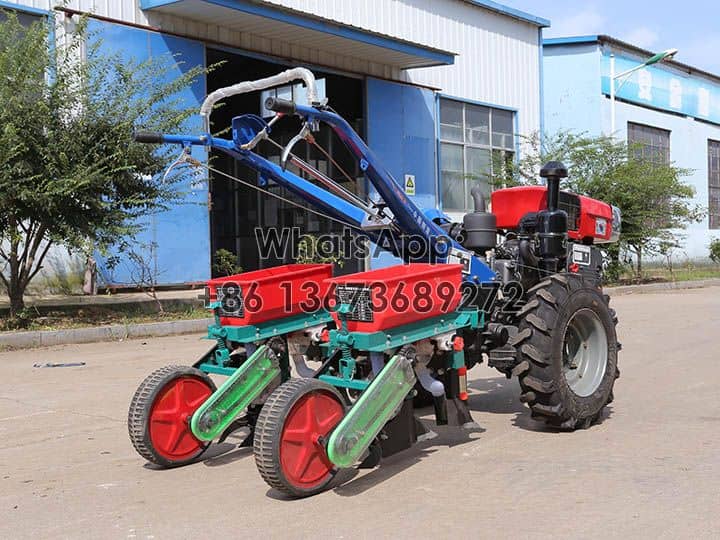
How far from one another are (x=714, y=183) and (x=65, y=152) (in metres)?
36.0

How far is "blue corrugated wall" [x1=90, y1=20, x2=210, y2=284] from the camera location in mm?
16922

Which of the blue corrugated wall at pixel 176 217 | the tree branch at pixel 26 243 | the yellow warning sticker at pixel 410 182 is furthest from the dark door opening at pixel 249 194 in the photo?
the tree branch at pixel 26 243

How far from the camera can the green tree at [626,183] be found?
77.1 ft

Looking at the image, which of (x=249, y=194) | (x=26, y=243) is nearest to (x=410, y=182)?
(x=249, y=194)

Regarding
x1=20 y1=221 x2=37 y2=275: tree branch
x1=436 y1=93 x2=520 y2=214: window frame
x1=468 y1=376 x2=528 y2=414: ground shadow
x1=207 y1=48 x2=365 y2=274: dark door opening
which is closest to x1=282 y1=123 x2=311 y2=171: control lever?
x1=468 y1=376 x2=528 y2=414: ground shadow

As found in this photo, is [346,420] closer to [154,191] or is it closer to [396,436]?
[396,436]

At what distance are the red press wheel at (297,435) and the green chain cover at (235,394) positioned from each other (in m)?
0.60

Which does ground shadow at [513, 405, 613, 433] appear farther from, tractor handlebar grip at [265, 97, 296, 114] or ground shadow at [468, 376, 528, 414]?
tractor handlebar grip at [265, 97, 296, 114]

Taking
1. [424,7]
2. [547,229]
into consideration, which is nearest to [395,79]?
[424,7]

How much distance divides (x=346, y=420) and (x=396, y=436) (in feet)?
2.11

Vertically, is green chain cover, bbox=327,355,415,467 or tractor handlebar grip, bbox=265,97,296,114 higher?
tractor handlebar grip, bbox=265,97,296,114

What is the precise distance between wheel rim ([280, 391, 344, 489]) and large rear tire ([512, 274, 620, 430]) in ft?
5.58

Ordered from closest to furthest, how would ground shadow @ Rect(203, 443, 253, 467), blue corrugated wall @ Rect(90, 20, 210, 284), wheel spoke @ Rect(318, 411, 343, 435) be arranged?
wheel spoke @ Rect(318, 411, 343, 435), ground shadow @ Rect(203, 443, 253, 467), blue corrugated wall @ Rect(90, 20, 210, 284)

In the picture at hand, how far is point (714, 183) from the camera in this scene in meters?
41.1
